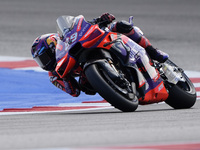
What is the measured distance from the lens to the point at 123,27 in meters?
6.64

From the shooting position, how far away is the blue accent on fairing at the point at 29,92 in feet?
26.7

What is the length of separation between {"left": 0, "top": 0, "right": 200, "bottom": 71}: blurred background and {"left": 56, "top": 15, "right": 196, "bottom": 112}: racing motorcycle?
489cm

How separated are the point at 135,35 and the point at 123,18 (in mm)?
8625

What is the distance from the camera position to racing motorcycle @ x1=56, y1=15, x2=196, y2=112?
579 centimetres

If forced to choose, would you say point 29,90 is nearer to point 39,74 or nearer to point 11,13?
point 39,74

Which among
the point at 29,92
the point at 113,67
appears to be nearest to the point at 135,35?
the point at 113,67

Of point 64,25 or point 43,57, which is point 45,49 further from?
point 64,25

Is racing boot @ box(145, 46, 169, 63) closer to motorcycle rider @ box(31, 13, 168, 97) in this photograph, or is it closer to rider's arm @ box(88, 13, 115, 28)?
motorcycle rider @ box(31, 13, 168, 97)

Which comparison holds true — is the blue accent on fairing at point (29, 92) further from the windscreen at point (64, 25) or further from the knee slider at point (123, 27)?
the knee slider at point (123, 27)

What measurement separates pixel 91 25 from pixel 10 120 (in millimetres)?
1283

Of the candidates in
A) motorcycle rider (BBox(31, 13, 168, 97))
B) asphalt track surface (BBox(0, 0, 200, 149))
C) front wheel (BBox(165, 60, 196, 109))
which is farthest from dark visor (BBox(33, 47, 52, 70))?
front wheel (BBox(165, 60, 196, 109))

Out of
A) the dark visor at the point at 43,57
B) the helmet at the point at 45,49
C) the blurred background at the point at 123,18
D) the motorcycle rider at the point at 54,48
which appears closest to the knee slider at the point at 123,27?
the motorcycle rider at the point at 54,48

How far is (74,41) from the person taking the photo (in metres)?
6.12

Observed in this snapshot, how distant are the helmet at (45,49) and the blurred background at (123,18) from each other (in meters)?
5.05
